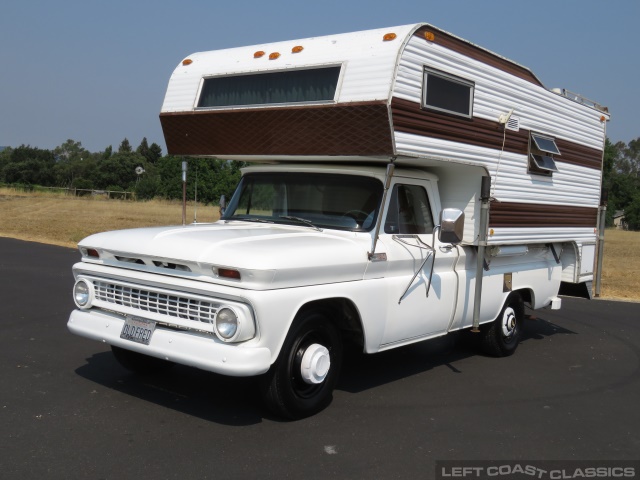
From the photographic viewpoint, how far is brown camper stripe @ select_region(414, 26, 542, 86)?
6441 millimetres

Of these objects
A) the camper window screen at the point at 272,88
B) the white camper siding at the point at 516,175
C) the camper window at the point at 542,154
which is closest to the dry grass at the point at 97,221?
the white camper siding at the point at 516,175

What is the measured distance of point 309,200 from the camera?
21.9 feet

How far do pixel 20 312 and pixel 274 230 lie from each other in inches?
180

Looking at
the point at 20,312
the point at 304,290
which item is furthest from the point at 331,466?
the point at 20,312

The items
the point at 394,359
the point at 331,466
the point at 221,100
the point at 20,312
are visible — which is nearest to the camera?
the point at 331,466

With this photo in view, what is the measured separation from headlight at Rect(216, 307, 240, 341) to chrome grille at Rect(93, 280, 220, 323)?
0.25 feet

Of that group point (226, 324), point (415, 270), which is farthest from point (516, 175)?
point (226, 324)

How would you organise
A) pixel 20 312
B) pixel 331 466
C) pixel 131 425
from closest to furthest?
pixel 331 466
pixel 131 425
pixel 20 312

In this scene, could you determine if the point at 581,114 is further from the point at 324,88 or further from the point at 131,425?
the point at 131,425

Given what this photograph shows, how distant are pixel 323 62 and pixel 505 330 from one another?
3.80m

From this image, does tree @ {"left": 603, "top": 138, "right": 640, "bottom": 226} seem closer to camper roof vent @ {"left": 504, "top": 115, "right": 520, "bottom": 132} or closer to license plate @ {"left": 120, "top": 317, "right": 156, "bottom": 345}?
camper roof vent @ {"left": 504, "top": 115, "right": 520, "bottom": 132}

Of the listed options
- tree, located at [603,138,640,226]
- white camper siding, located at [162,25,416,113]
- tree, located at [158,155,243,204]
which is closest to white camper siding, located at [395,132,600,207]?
white camper siding, located at [162,25,416,113]

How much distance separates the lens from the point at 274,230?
624 centimetres

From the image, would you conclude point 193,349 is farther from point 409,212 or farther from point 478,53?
point 478,53
